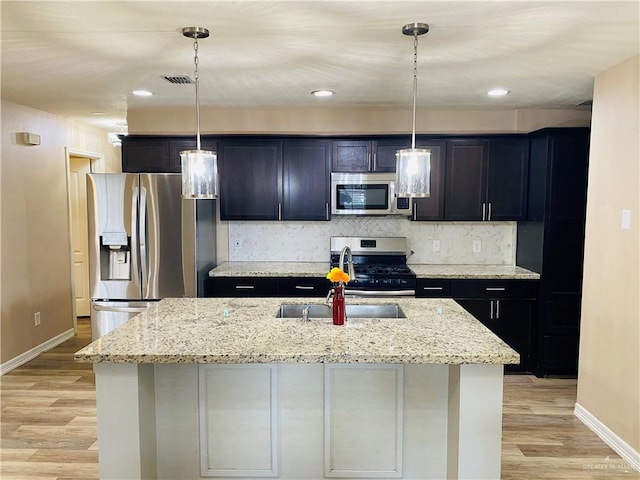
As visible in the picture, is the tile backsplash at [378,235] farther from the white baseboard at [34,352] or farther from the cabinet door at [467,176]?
the white baseboard at [34,352]

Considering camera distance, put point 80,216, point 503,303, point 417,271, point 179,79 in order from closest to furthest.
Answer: point 179,79 → point 503,303 → point 417,271 → point 80,216

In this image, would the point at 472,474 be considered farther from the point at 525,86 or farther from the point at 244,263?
the point at 244,263

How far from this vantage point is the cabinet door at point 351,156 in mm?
4328

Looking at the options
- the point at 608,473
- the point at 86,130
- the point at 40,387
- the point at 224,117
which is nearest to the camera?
the point at 608,473

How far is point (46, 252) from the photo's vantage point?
468 centimetres

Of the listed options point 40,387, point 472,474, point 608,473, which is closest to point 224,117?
point 40,387

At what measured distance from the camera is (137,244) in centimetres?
394

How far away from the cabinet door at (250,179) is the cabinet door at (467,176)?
1585 millimetres

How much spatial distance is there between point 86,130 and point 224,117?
204cm

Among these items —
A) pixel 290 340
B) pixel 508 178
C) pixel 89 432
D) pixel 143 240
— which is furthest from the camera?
pixel 508 178

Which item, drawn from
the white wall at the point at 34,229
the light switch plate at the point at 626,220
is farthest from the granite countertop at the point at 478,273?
the white wall at the point at 34,229

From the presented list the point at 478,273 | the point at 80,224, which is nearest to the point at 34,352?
the point at 80,224

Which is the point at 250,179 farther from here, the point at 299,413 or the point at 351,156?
the point at 299,413

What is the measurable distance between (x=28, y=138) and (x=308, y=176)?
259cm
